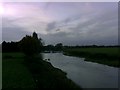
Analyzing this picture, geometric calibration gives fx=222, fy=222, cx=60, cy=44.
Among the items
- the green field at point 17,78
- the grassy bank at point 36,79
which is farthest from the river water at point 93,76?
the green field at point 17,78

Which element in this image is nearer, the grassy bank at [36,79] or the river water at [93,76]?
the grassy bank at [36,79]

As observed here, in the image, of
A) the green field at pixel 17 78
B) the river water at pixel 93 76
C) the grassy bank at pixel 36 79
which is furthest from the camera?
the river water at pixel 93 76

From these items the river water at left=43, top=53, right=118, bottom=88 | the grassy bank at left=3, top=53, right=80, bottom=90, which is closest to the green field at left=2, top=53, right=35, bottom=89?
the grassy bank at left=3, top=53, right=80, bottom=90

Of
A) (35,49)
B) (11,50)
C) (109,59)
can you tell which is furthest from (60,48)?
(109,59)

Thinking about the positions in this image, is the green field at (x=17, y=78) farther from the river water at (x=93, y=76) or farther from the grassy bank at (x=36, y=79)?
the river water at (x=93, y=76)

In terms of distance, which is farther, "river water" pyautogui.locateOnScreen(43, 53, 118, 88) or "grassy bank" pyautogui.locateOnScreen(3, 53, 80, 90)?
"river water" pyautogui.locateOnScreen(43, 53, 118, 88)

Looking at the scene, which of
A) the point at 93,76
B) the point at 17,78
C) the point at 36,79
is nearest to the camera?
the point at 36,79

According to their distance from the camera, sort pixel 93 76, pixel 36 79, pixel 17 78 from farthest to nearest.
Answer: pixel 93 76 → pixel 17 78 → pixel 36 79

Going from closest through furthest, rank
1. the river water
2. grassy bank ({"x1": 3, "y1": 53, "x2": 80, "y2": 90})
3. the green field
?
grassy bank ({"x1": 3, "y1": 53, "x2": 80, "y2": 90}) < the green field < the river water

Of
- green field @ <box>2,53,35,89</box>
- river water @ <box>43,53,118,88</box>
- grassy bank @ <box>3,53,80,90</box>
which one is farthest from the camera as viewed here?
river water @ <box>43,53,118,88</box>

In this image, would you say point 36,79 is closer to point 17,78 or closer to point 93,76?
point 17,78

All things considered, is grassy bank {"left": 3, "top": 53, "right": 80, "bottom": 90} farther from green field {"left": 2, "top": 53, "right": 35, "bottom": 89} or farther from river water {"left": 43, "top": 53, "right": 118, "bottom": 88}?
river water {"left": 43, "top": 53, "right": 118, "bottom": 88}

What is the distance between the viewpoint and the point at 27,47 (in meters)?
56.5

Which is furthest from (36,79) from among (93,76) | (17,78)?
(93,76)
